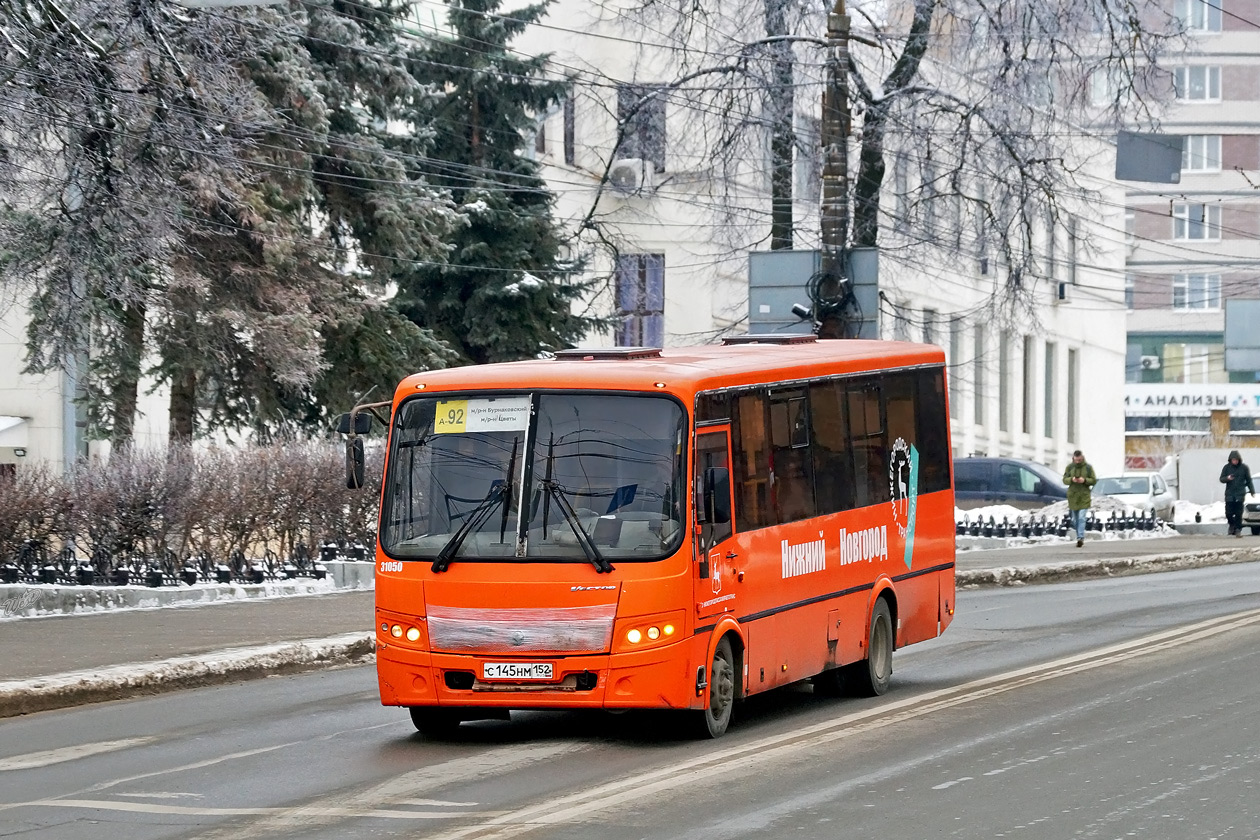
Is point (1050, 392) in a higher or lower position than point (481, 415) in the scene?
higher

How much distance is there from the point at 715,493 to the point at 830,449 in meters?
2.33

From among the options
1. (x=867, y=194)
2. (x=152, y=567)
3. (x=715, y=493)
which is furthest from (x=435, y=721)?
(x=867, y=194)

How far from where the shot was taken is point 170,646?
1631 cm

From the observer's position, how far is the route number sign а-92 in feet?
37.6

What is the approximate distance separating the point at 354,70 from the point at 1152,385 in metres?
69.6

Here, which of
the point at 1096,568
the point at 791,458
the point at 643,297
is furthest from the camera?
the point at 643,297

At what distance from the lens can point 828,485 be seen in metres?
13.4

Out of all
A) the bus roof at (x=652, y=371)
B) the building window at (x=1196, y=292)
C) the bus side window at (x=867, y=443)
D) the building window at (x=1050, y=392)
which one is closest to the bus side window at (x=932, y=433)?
the bus side window at (x=867, y=443)

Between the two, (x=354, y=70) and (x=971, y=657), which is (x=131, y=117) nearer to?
(x=971, y=657)

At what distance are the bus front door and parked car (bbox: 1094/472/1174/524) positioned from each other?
120 feet

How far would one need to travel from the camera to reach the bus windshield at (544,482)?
1114 cm

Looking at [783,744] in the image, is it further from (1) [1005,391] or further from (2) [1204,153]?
(2) [1204,153]

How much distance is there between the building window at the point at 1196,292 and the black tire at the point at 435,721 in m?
98.1

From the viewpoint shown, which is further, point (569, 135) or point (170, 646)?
point (569, 135)
